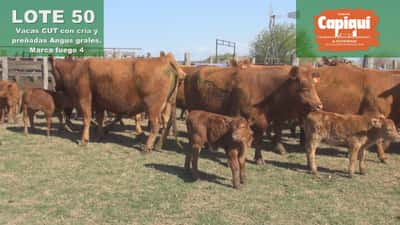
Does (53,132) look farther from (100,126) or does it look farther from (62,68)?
(62,68)

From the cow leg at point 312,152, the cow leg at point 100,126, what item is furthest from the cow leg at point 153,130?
the cow leg at point 312,152

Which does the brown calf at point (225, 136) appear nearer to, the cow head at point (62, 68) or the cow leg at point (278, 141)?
the cow leg at point (278, 141)

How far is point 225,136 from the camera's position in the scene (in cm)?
655

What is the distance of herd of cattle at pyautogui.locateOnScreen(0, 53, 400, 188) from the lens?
6.84 m

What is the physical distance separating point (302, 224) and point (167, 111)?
5.80 meters

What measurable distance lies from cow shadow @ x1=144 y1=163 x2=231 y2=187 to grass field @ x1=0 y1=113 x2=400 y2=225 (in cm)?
2

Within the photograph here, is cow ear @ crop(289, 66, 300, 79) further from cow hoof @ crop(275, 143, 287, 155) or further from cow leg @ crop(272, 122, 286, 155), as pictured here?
cow hoof @ crop(275, 143, 287, 155)

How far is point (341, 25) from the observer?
63.6ft

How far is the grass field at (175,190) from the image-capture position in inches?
214

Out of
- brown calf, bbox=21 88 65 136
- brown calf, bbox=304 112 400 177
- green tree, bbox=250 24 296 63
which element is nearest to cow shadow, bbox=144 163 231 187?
brown calf, bbox=304 112 400 177

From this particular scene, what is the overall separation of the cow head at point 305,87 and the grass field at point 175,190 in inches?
46.0

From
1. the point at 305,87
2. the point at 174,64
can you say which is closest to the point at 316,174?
the point at 305,87

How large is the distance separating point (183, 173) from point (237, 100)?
1821 mm

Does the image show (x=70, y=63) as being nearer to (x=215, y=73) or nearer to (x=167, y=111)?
(x=167, y=111)
